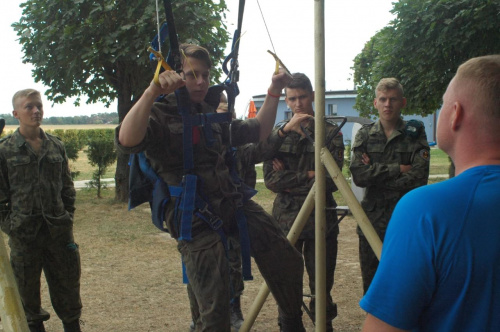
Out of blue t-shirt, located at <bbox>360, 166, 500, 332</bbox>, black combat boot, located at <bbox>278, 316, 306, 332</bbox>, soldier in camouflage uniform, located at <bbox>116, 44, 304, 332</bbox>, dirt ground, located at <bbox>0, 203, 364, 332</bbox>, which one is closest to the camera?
blue t-shirt, located at <bbox>360, 166, 500, 332</bbox>

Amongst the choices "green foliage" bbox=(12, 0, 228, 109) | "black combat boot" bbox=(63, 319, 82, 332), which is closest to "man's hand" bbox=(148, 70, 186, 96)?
"black combat boot" bbox=(63, 319, 82, 332)

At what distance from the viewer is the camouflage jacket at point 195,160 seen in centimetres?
285

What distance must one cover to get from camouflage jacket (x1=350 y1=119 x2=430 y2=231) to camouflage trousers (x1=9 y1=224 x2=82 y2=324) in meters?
2.32

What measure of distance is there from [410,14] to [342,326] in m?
7.24

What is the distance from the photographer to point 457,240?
136cm

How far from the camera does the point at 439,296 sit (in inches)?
55.4

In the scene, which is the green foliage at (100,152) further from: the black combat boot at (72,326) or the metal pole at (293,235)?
the metal pole at (293,235)

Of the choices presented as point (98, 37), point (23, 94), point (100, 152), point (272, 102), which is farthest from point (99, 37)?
point (272, 102)

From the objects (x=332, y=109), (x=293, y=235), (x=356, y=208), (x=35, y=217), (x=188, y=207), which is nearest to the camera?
(x=188, y=207)

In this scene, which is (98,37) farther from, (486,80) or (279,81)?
(486,80)

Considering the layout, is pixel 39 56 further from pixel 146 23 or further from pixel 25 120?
pixel 25 120

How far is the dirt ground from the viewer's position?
16.4ft

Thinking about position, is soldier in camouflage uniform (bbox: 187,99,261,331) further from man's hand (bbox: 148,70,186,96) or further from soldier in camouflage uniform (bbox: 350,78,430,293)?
man's hand (bbox: 148,70,186,96)

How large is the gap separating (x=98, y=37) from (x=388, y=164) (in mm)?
8017
